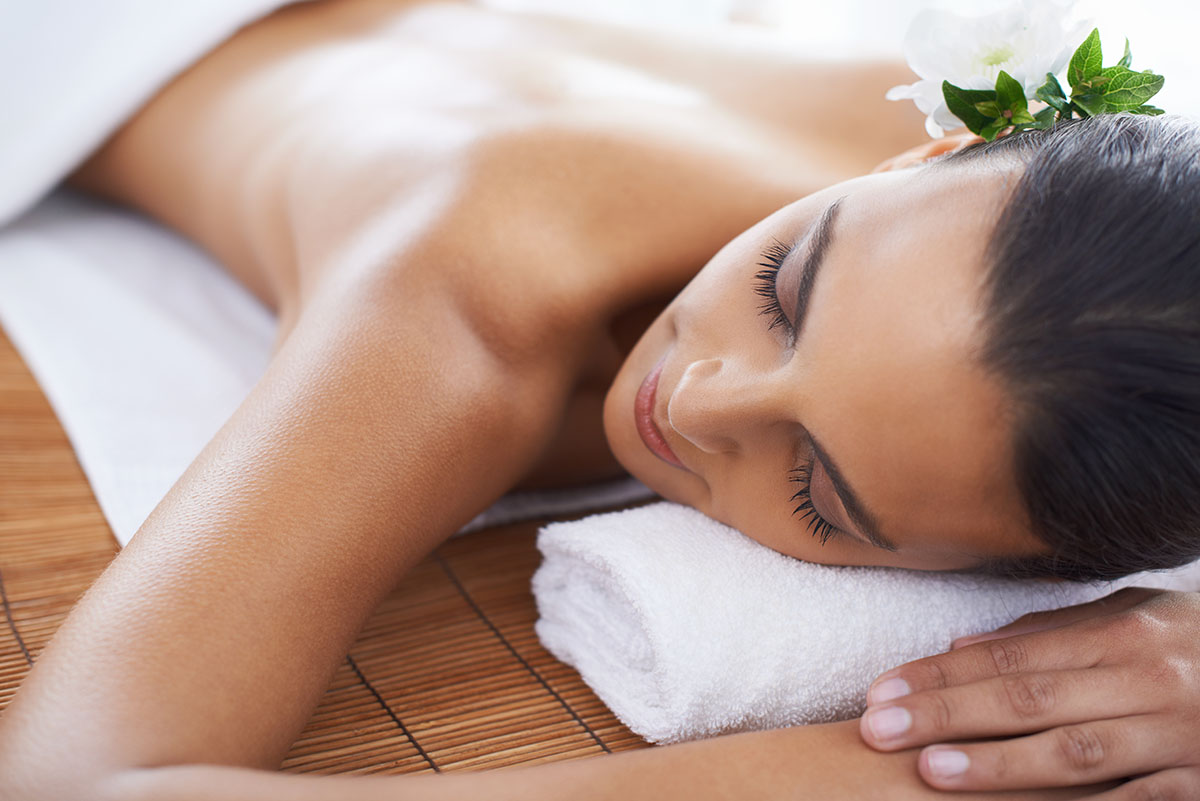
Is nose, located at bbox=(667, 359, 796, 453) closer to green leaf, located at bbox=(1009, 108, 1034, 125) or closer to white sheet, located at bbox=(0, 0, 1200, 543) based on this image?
green leaf, located at bbox=(1009, 108, 1034, 125)

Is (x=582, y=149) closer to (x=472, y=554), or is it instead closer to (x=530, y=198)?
(x=530, y=198)

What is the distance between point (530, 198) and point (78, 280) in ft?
2.82

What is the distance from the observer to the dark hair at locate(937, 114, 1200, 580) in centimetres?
77

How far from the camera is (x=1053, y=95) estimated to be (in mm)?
1000

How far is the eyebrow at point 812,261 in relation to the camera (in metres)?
0.91

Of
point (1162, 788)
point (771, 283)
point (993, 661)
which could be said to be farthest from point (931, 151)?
point (1162, 788)

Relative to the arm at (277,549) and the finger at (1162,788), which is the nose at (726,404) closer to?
the arm at (277,549)

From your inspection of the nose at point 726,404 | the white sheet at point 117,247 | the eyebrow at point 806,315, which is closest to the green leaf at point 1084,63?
the eyebrow at point 806,315

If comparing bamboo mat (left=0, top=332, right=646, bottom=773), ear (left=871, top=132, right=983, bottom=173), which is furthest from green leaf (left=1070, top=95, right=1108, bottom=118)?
bamboo mat (left=0, top=332, right=646, bottom=773)

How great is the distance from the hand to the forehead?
0.34ft

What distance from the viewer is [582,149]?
1.20 metres

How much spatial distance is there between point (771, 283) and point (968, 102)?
260 millimetres

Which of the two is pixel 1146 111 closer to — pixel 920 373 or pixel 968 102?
pixel 968 102

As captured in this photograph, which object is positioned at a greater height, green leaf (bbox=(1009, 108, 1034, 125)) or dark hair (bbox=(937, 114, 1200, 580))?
green leaf (bbox=(1009, 108, 1034, 125))
